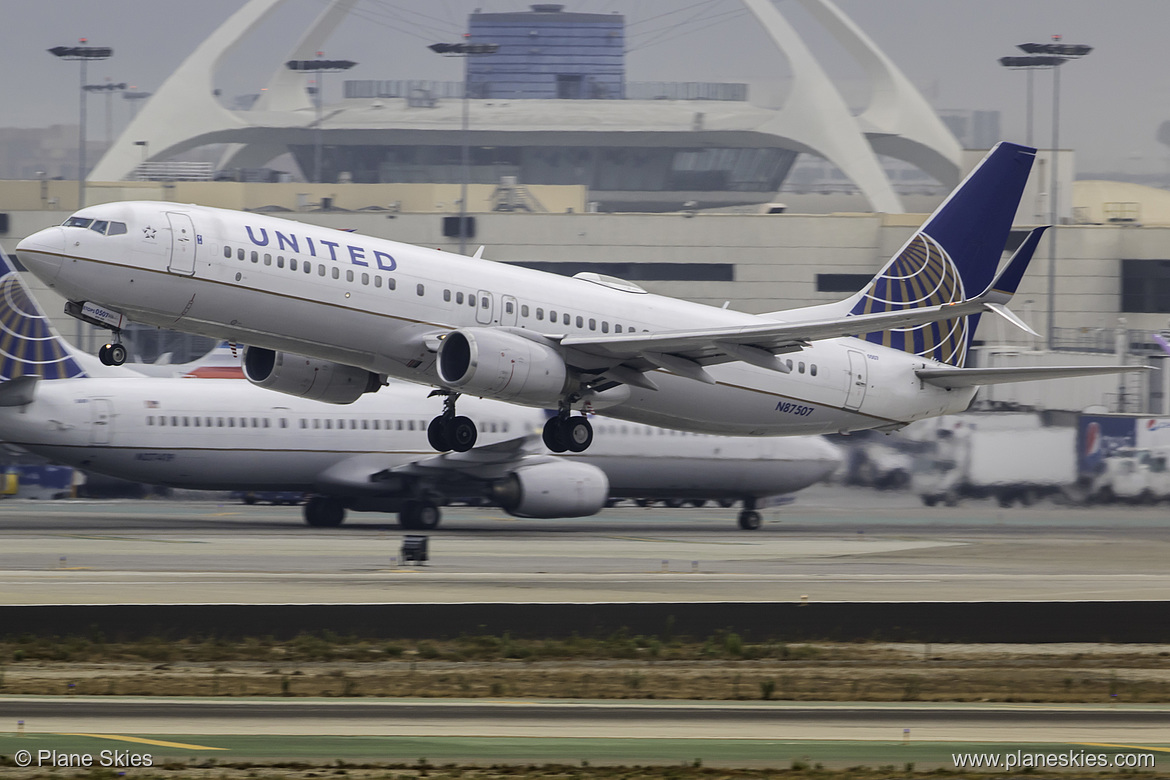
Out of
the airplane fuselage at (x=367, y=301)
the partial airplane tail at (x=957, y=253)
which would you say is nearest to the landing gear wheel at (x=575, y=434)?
the airplane fuselage at (x=367, y=301)

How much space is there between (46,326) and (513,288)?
2080cm

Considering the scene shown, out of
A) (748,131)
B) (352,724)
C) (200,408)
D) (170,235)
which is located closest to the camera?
(352,724)

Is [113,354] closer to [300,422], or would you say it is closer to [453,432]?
[453,432]

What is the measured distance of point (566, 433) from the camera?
3447 cm

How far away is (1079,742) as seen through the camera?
57.6 ft

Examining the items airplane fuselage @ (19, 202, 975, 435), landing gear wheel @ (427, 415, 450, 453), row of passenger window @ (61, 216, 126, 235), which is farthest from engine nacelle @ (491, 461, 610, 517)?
row of passenger window @ (61, 216, 126, 235)

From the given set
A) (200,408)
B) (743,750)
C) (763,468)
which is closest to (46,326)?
(200,408)

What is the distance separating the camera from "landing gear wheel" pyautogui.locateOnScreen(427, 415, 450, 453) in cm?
3431

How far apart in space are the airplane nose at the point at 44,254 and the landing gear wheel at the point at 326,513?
21.1 m

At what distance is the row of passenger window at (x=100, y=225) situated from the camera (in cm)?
2870

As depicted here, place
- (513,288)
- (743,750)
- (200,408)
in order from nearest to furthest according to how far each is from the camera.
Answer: (743,750) < (513,288) < (200,408)

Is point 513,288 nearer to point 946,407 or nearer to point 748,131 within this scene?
point 946,407

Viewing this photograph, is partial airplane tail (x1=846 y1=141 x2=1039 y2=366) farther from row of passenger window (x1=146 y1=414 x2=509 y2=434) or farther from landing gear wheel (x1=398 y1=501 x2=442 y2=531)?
landing gear wheel (x1=398 y1=501 x2=442 y2=531)

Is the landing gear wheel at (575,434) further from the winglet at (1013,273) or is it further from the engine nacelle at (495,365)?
the winglet at (1013,273)
